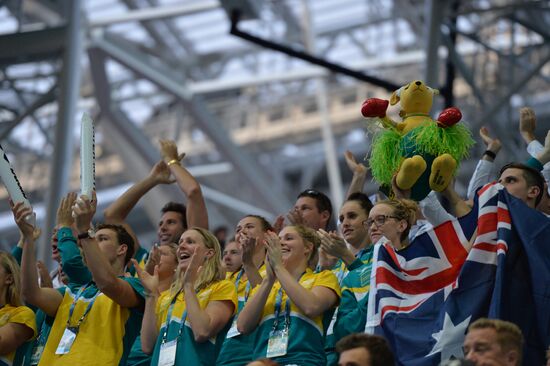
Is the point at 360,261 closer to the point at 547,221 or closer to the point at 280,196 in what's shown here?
the point at 547,221

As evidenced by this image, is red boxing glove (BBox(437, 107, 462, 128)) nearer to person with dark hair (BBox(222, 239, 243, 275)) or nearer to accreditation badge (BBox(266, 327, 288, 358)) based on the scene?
accreditation badge (BBox(266, 327, 288, 358))

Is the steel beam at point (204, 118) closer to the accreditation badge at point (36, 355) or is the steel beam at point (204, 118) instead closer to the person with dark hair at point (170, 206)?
the person with dark hair at point (170, 206)

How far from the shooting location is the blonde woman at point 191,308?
642cm

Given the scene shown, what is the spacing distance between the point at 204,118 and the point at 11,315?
12413 mm

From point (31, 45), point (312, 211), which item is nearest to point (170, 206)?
point (312, 211)

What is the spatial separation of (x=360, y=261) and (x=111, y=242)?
1.47 m

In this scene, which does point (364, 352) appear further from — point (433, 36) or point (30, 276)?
point (433, 36)

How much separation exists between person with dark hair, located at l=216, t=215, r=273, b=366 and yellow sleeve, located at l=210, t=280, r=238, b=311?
8 cm

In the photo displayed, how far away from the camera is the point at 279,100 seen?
2150 centimetres

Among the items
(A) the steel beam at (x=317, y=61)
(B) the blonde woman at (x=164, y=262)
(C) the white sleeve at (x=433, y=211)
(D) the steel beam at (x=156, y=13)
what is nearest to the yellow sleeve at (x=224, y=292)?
(B) the blonde woman at (x=164, y=262)

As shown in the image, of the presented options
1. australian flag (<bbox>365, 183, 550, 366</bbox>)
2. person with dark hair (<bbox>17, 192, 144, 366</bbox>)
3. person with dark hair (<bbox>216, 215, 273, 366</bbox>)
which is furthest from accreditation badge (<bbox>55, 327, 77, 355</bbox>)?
australian flag (<bbox>365, 183, 550, 366</bbox>)

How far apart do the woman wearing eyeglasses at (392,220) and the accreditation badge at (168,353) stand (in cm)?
116

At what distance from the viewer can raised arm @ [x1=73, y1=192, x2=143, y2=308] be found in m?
6.62

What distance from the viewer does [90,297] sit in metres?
6.99
